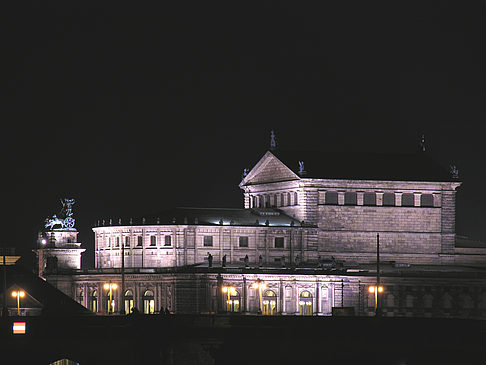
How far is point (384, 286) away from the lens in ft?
650

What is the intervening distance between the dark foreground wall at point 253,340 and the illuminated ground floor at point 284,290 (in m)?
54.5

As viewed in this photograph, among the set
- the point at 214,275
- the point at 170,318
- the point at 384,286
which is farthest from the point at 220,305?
the point at 170,318

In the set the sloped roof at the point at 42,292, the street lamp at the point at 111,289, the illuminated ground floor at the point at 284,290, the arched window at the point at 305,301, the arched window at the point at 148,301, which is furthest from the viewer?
the arched window at the point at 148,301

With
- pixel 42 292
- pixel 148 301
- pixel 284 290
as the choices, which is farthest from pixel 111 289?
pixel 284 290

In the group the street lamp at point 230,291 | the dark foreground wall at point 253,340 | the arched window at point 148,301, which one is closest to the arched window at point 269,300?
the street lamp at point 230,291

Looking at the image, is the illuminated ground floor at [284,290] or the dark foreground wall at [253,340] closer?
the dark foreground wall at [253,340]

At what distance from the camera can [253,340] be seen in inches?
5374

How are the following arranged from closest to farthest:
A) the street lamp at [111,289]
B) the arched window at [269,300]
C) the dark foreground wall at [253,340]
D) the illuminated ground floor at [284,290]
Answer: the dark foreground wall at [253,340]
the street lamp at [111,289]
the illuminated ground floor at [284,290]
the arched window at [269,300]

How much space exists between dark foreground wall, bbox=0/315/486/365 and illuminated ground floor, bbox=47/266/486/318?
54.5 metres

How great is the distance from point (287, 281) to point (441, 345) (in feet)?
212

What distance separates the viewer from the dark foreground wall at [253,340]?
133 metres

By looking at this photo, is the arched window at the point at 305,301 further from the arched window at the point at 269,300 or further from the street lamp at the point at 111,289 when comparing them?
the street lamp at the point at 111,289

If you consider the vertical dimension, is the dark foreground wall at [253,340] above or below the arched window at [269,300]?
below

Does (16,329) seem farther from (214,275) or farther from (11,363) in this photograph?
(214,275)
